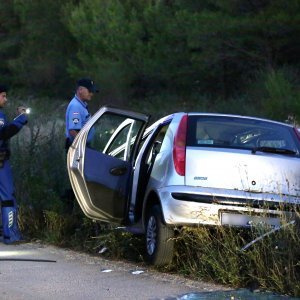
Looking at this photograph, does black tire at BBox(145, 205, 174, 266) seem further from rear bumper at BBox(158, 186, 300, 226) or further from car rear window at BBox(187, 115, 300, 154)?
car rear window at BBox(187, 115, 300, 154)

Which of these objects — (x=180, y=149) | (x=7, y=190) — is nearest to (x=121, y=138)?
(x=7, y=190)

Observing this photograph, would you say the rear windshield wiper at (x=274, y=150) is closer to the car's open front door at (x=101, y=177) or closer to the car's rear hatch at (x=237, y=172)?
the car's rear hatch at (x=237, y=172)

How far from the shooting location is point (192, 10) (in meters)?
26.6

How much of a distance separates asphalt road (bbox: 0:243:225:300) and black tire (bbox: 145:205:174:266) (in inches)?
6.4

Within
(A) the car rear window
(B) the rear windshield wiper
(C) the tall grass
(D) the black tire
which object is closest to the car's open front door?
(D) the black tire

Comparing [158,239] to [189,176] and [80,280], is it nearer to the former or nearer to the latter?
[189,176]

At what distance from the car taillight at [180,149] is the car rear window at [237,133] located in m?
0.06

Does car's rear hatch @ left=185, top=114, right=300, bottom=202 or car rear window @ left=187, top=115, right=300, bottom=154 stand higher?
car rear window @ left=187, top=115, right=300, bottom=154

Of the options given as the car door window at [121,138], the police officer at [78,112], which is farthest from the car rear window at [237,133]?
the police officer at [78,112]

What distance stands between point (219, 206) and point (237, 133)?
39.0 inches

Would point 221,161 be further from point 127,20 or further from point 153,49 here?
point 127,20

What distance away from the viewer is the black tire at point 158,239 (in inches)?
321

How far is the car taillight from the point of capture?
7969 millimetres

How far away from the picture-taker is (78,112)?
10.5 meters
